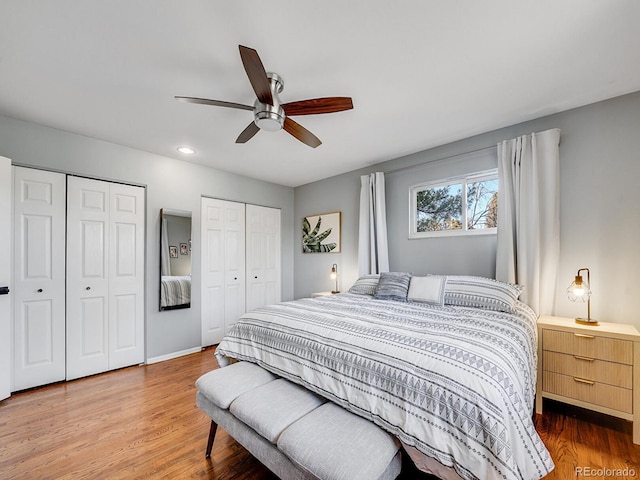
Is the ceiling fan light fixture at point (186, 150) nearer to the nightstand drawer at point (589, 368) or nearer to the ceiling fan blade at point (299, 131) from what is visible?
the ceiling fan blade at point (299, 131)

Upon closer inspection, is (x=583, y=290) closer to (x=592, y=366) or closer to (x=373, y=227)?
(x=592, y=366)

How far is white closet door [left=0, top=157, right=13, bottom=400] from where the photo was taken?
2.38m

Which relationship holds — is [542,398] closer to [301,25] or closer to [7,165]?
[301,25]

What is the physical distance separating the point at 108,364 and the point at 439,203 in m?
4.09

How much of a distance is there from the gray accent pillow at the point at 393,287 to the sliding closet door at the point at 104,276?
274 centimetres

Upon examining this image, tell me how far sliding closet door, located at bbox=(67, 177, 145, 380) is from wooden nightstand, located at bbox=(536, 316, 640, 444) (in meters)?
3.96

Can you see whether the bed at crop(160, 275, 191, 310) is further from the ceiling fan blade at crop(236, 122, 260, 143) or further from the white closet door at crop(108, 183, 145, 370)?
the ceiling fan blade at crop(236, 122, 260, 143)

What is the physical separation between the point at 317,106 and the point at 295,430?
1.90 metres

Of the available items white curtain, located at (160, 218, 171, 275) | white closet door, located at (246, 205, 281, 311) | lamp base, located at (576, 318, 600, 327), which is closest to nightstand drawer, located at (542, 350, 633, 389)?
lamp base, located at (576, 318, 600, 327)

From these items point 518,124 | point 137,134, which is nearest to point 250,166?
point 137,134

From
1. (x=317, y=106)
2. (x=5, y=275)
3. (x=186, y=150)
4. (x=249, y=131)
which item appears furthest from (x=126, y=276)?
(x=317, y=106)

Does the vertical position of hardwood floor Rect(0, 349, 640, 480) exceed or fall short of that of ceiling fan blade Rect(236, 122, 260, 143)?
it falls short

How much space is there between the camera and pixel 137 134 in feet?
9.46
